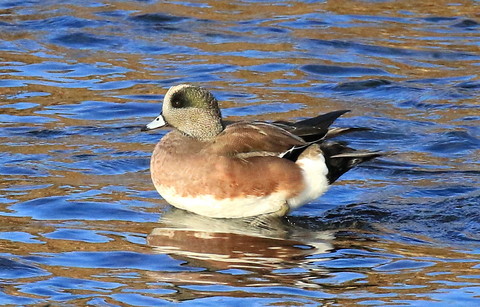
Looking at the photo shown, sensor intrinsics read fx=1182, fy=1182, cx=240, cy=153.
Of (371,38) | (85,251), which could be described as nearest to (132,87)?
(371,38)

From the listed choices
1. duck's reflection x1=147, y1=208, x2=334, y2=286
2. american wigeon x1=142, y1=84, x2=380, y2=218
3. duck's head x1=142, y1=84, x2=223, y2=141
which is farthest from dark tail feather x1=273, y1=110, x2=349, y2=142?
duck's reflection x1=147, y1=208, x2=334, y2=286

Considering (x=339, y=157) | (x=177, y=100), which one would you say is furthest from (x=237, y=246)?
(x=177, y=100)

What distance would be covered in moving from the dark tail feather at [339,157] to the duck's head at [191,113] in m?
0.69

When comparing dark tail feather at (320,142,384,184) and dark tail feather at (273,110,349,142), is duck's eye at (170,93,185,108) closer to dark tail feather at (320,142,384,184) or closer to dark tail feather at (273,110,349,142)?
dark tail feather at (273,110,349,142)

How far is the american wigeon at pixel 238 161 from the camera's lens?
7066mm

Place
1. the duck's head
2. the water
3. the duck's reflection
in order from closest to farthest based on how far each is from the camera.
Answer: the water, the duck's reflection, the duck's head

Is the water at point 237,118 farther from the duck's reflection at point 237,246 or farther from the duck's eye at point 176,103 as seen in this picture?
the duck's eye at point 176,103

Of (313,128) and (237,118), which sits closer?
(313,128)

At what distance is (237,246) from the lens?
669 cm

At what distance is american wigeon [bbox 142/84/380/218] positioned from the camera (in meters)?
7.07

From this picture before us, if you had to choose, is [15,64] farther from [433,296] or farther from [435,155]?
[433,296]

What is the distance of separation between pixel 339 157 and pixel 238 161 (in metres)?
0.69

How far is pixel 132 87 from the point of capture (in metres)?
10.6

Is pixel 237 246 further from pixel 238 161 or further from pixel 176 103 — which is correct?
pixel 176 103
